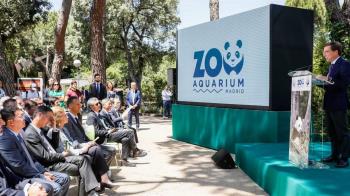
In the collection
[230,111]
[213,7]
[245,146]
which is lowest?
[245,146]

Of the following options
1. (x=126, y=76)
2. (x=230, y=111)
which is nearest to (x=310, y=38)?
(x=230, y=111)

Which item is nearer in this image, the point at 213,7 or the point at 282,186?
the point at 282,186

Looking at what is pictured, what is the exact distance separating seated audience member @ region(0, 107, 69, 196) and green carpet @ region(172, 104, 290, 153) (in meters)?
4.49

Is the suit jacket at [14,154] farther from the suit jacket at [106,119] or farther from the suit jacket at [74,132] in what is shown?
the suit jacket at [106,119]

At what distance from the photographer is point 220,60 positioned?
29.1 feet

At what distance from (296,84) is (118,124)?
13.4ft

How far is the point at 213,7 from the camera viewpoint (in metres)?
14.3

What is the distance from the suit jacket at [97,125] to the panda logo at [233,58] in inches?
118

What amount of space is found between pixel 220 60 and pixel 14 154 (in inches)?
232

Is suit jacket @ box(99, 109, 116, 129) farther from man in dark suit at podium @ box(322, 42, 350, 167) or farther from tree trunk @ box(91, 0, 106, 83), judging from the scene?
tree trunk @ box(91, 0, 106, 83)

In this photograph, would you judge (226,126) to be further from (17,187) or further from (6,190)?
(6,190)

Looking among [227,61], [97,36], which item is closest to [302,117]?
[227,61]

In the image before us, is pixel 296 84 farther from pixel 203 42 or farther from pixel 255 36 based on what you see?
pixel 203 42

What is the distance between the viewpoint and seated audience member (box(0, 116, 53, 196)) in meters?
3.46
